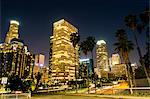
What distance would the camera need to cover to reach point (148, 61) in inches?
2665

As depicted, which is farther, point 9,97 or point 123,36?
point 123,36

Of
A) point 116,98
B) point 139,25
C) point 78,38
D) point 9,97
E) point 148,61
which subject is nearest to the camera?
point 116,98

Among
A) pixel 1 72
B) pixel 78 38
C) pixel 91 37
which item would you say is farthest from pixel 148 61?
pixel 1 72

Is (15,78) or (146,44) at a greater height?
(146,44)

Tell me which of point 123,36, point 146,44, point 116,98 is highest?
point 123,36

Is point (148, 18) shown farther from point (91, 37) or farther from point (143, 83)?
point (91, 37)

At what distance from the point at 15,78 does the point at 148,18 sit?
6183cm

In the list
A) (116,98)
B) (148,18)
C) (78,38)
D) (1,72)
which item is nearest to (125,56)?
(148,18)

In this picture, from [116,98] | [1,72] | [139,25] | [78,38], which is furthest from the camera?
[1,72]

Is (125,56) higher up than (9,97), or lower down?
higher up

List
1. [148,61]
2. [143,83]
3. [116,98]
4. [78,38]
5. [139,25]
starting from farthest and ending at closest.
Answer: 1. [78,38]
2. [148,61]
3. [139,25]
4. [143,83]
5. [116,98]

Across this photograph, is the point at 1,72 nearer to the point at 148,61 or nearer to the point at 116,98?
the point at 148,61

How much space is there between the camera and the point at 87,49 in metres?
87.9

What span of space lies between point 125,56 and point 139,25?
1406 cm
